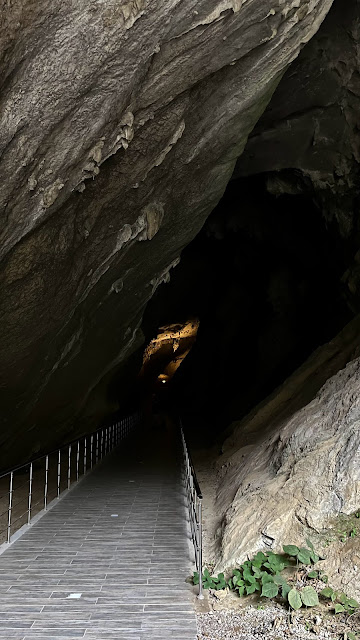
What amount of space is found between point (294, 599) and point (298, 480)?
158 cm

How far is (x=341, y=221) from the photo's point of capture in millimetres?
12289

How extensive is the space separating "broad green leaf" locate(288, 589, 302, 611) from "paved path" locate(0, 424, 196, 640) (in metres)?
0.80

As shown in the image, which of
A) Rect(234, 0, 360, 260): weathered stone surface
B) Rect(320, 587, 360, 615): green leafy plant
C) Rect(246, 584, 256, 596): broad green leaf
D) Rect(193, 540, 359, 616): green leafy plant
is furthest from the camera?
Rect(234, 0, 360, 260): weathered stone surface

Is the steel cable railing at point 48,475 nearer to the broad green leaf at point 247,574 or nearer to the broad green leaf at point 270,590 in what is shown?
the broad green leaf at point 247,574

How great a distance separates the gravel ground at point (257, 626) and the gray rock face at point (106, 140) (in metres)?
4.12

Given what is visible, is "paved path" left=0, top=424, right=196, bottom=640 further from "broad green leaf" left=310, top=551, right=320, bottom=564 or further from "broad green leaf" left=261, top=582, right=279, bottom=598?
"broad green leaf" left=310, top=551, right=320, bottom=564

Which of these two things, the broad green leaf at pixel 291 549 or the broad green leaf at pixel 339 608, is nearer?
the broad green leaf at pixel 339 608

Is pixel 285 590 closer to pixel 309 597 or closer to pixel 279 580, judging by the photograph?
pixel 279 580

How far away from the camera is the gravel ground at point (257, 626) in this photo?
12.2 feet

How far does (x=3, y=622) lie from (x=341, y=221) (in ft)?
35.8

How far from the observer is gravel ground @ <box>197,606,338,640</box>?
3.73 metres

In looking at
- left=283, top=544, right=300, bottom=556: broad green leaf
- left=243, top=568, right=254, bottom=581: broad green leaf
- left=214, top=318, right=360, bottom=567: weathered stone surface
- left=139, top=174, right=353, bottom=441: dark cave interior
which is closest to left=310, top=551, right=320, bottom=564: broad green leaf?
left=283, top=544, right=300, bottom=556: broad green leaf

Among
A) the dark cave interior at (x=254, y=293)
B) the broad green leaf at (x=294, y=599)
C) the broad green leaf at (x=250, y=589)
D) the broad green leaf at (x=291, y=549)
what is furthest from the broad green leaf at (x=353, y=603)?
the dark cave interior at (x=254, y=293)

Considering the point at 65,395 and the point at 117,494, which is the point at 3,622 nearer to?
the point at 117,494
